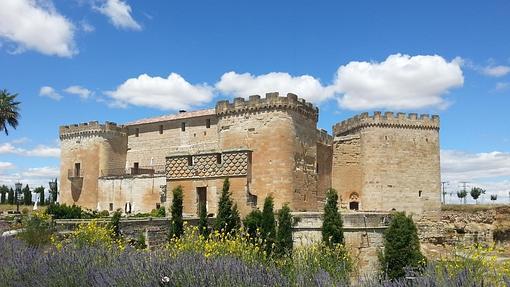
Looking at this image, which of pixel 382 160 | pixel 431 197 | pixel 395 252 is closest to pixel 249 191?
pixel 395 252

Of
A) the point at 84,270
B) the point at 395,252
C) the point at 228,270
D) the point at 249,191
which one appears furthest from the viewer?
the point at 249,191

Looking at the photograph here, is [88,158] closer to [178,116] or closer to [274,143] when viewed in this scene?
[178,116]

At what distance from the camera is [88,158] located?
126 ft

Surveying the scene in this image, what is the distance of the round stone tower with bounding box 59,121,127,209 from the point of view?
38.1 metres

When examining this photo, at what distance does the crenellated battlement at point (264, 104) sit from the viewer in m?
26.5

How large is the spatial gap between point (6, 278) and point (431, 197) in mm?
31470

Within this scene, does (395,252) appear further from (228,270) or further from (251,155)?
(228,270)

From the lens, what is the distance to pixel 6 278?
707cm

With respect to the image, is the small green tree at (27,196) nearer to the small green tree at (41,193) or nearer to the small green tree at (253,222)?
the small green tree at (41,193)

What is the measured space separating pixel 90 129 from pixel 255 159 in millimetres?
17899

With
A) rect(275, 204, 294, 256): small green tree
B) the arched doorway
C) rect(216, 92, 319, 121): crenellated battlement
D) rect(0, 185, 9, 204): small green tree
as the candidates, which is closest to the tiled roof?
rect(216, 92, 319, 121): crenellated battlement

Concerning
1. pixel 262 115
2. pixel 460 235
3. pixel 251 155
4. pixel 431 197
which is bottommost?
pixel 460 235

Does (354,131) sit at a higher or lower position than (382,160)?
higher

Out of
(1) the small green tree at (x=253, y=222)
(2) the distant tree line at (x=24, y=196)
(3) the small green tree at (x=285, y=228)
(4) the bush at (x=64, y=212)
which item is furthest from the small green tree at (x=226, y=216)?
(2) the distant tree line at (x=24, y=196)
